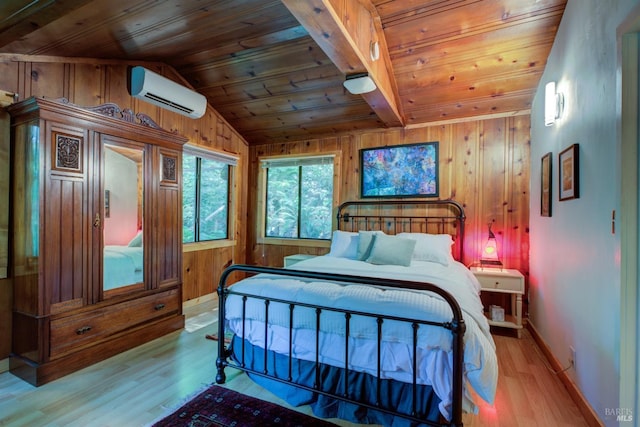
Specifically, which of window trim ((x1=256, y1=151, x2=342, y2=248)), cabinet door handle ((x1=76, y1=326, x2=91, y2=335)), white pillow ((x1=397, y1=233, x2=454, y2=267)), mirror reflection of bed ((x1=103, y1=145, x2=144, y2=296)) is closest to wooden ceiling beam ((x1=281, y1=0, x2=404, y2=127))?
window trim ((x1=256, y1=151, x2=342, y2=248))

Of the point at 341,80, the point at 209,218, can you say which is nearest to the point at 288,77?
the point at 341,80

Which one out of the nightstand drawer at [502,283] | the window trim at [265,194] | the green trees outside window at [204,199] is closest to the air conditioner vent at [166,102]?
the green trees outside window at [204,199]

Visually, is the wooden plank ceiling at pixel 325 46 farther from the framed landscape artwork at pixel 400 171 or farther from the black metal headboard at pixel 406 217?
the black metal headboard at pixel 406 217

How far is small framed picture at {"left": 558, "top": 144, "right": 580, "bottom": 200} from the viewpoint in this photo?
1918mm

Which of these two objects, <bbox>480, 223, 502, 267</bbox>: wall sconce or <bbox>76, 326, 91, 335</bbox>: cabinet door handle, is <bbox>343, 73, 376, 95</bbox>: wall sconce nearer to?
<bbox>480, 223, 502, 267</bbox>: wall sconce

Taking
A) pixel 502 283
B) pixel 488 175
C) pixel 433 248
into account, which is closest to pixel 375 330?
pixel 433 248

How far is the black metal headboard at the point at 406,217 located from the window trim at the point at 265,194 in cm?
24

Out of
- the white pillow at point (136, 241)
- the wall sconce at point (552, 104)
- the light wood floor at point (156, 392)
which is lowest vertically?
the light wood floor at point (156, 392)

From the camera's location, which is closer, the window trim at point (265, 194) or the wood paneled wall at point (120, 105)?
the wood paneled wall at point (120, 105)

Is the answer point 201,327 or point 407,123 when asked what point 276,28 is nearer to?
point 407,123

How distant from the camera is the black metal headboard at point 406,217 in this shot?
343cm

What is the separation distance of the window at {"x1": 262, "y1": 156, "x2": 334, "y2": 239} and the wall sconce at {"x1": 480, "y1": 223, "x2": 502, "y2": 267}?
73.9 inches

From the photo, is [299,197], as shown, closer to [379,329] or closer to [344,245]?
[344,245]

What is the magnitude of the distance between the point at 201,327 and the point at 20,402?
1380 mm
